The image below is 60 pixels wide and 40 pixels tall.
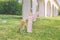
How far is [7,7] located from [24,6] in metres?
13.2

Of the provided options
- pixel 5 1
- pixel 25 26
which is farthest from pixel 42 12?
pixel 25 26

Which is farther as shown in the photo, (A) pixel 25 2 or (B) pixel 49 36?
(A) pixel 25 2

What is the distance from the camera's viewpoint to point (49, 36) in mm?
7473

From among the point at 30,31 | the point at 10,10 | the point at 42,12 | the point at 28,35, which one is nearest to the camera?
the point at 28,35

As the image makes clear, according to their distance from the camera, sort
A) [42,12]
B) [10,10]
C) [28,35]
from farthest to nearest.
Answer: [10,10], [42,12], [28,35]

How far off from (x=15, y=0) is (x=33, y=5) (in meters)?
13.8

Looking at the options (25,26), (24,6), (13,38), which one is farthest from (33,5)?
(13,38)

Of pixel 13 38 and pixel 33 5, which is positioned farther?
pixel 33 5

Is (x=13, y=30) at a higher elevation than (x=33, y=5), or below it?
below

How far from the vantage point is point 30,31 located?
7891 mm

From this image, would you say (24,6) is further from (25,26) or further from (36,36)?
(36,36)

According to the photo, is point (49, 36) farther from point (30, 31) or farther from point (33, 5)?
point (33, 5)

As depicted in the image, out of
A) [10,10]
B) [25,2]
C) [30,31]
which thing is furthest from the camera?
[10,10]

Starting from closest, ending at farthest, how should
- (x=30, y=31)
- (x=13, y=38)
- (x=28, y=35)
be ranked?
(x=13, y=38), (x=28, y=35), (x=30, y=31)
